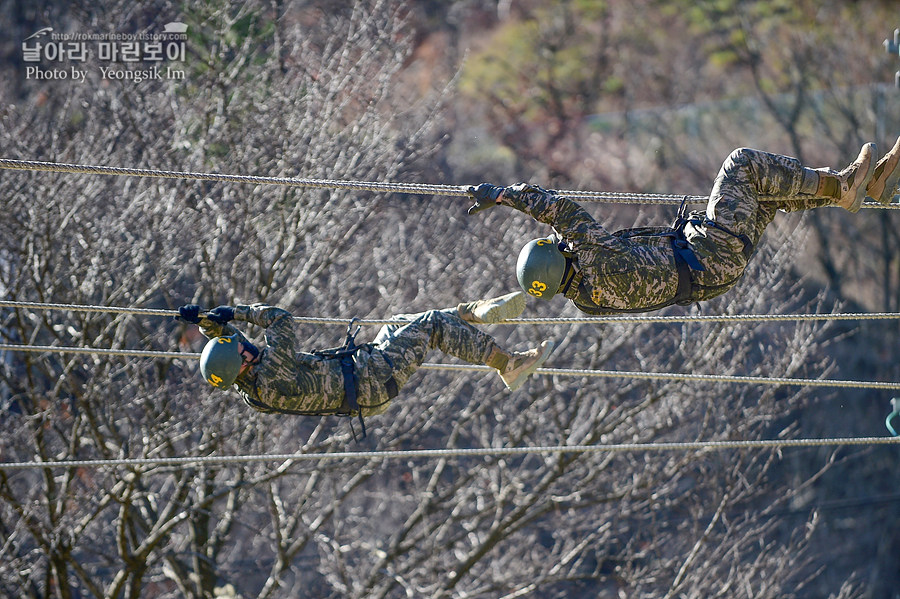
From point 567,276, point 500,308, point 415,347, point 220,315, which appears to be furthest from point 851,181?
point 220,315

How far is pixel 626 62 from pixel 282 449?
19129mm

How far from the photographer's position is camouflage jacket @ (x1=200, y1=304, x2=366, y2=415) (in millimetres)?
6477

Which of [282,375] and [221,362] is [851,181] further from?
[221,362]

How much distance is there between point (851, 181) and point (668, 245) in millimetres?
1173

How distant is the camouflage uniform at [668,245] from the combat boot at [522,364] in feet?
1.30

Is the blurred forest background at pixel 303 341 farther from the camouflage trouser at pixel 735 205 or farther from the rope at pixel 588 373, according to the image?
the camouflage trouser at pixel 735 205

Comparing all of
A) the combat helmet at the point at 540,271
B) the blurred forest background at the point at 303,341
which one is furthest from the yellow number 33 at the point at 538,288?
the blurred forest background at the point at 303,341

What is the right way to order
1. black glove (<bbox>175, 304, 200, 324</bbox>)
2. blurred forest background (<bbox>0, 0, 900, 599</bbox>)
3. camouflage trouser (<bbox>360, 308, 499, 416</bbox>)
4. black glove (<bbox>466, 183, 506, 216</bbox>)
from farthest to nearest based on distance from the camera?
blurred forest background (<bbox>0, 0, 900, 599</bbox>), camouflage trouser (<bbox>360, 308, 499, 416</bbox>), black glove (<bbox>175, 304, 200, 324</bbox>), black glove (<bbox>466, 183, 506, 216</bbox>)

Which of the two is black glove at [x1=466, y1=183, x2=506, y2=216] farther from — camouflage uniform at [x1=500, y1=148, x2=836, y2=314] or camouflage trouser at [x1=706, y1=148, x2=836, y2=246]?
camouflage trouser at [x1=706, y1=148, x2=836, y2=246]

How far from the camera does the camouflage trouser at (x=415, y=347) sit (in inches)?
262

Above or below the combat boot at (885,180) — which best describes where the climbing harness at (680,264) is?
below

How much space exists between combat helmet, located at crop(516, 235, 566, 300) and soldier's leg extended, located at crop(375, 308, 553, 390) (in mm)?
603

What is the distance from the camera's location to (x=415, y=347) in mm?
6750

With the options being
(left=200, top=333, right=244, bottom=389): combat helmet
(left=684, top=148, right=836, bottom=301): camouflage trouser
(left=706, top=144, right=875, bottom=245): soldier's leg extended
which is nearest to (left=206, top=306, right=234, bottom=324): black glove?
(left=200, top=333, right=244, bottom=389): combat helmet
